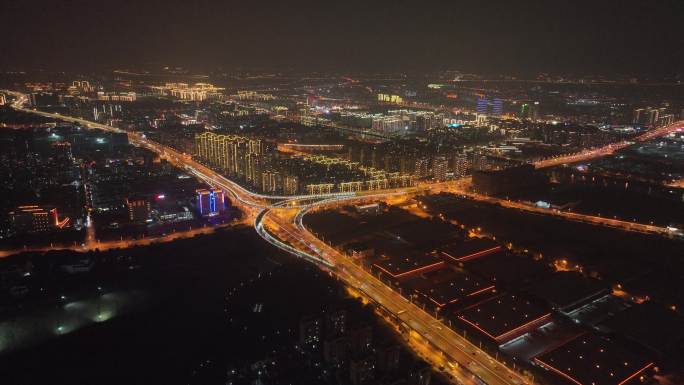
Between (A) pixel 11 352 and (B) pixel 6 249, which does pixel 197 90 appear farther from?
(A) pixel 11 352

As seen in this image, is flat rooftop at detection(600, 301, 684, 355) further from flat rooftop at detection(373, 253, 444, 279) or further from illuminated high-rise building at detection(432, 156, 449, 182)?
illuminated high-rise building at detection(432, 156, 449, 182)

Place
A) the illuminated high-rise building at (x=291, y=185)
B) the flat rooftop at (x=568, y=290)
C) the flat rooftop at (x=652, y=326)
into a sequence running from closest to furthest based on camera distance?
the flat rooftop at (x=652, y=326) < the flat rooftop at (x=568, y=290) < the illuminated high-rise building at (x=291, y=185)

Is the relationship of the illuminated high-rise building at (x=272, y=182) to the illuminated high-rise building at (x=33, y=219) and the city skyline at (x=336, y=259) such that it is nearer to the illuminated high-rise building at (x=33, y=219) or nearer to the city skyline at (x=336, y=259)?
the city skyline at (x=336, y=259)

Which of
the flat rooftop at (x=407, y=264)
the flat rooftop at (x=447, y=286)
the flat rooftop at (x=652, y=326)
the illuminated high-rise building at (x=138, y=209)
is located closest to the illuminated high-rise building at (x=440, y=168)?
the flat rooftop at (x=407, y=264)

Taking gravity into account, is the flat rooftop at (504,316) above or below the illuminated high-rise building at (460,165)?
below

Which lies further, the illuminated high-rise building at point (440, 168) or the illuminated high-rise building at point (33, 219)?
the illuminated high-rise building at point (440, 168)

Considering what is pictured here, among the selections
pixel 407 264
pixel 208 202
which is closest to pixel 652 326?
pixel 407 264

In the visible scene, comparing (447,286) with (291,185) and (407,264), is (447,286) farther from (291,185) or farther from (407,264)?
(291,185)
